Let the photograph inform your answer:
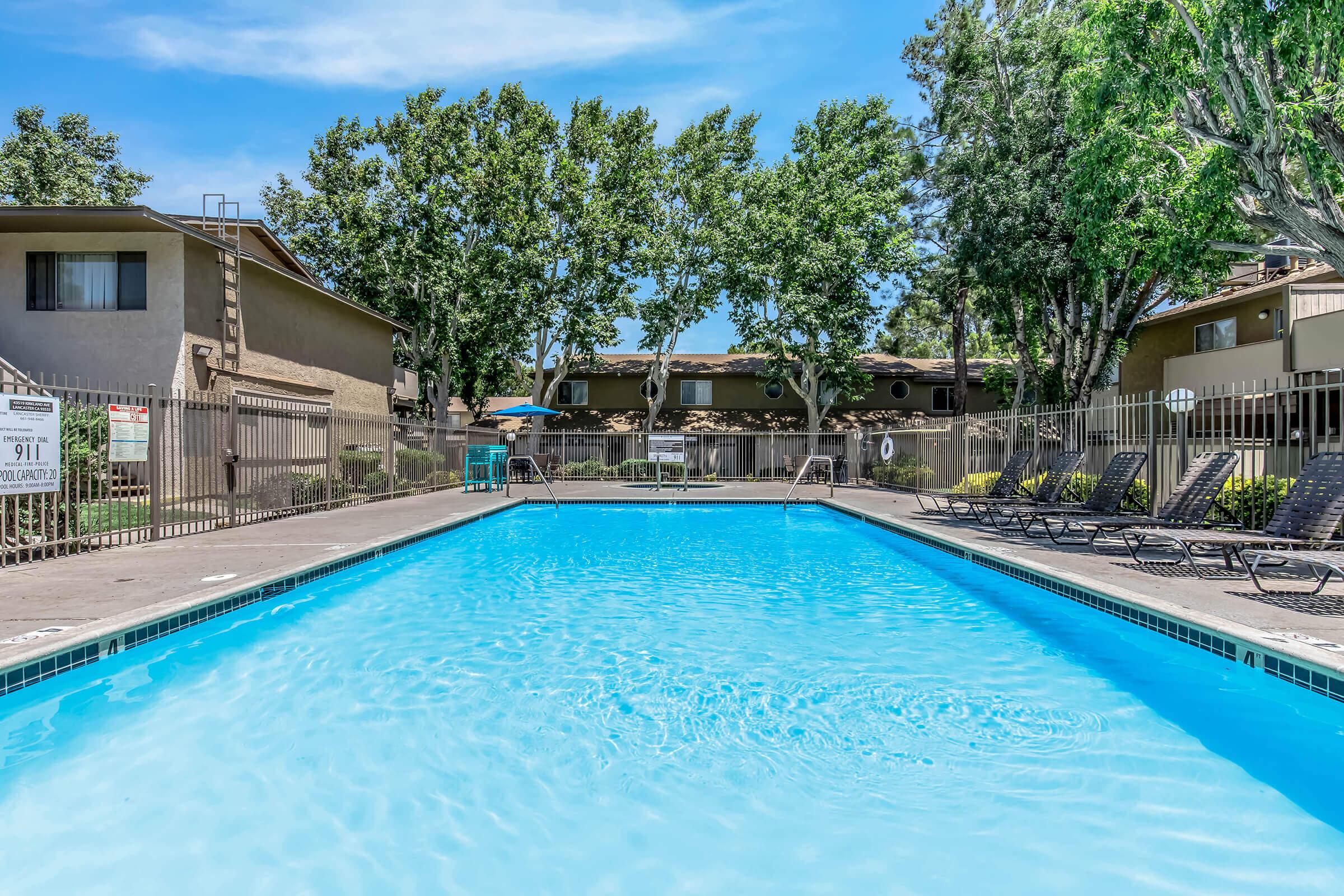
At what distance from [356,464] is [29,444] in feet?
26.5

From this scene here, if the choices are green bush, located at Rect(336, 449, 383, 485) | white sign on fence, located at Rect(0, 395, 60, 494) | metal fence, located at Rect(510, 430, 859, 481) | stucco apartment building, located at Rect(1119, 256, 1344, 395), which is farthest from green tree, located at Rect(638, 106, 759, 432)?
white sign on fence, located at Rect(0, 395, 60, 494)

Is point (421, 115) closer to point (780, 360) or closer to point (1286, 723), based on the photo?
point (780, 360)

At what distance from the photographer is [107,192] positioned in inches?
1092

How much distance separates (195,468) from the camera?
31.4ft

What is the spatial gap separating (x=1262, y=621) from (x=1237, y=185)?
28.5ft

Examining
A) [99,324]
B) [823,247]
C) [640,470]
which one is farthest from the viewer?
[823,247]

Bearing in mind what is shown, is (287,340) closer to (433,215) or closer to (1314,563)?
(433,215)

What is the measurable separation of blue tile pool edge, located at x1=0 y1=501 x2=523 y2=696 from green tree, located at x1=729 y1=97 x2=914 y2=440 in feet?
66.8

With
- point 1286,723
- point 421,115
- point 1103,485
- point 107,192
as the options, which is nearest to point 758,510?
point 1103,485

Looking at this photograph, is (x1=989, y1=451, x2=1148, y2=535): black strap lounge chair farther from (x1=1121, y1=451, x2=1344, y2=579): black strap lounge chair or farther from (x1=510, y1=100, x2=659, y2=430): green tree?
(x1=510, y1=100, x2=659, y2=430): green tree

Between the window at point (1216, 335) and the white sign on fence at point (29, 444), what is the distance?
2560 cm

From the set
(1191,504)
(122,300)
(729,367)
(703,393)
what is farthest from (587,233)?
(1191,504)

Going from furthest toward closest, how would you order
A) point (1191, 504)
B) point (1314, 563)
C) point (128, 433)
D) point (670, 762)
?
point (128, 433)
point (1191, 504)
point (1314, 563)
point (670, 762)

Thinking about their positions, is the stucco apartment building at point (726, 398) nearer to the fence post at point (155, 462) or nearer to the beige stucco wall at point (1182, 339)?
the beige stucco wall at point (1182, 339)
